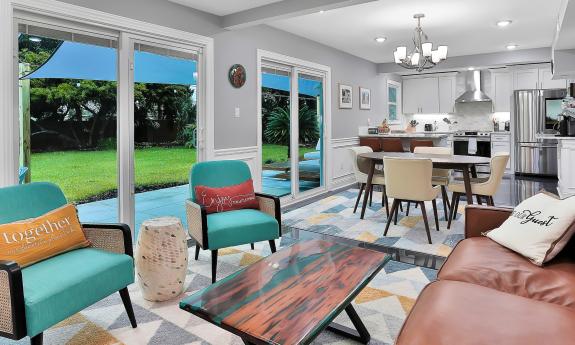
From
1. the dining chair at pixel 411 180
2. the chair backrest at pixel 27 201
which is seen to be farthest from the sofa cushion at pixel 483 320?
the dining chair at pixel 411 180

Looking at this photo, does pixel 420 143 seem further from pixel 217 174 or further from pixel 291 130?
pixel 217 174

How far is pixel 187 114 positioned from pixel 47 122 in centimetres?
138

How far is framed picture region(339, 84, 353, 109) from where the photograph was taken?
6832 mm

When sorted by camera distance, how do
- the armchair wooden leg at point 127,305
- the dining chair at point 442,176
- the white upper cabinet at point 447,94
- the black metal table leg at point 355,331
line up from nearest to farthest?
the black metal table leg at point 355,331
the armchair wooden leg at point 127,305
the dining chair at point 442,176
the white upper cabinet at point 447,94

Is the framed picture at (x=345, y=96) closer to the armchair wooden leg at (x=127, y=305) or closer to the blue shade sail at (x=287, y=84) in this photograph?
the blue shade sail at (x=287, y=84)

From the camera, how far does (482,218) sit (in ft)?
7.99

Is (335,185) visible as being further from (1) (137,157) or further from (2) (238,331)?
(2) (238,331)

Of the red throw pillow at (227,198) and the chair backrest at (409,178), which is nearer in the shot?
the red throw pillow at (227,198)

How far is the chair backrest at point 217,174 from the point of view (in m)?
3.28

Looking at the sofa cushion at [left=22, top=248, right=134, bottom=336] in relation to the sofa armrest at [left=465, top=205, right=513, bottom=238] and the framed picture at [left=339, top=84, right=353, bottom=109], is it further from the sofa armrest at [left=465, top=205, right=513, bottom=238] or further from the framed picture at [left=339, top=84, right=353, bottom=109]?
the framed picture at [left=339, top=84, right=353, bottom=109]

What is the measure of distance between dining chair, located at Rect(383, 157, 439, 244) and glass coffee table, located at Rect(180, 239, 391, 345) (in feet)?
5.73

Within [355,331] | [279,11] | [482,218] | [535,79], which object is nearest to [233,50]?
[279,11]

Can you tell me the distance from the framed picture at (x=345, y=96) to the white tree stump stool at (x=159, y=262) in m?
4.86

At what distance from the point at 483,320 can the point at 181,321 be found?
163cm
